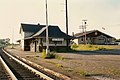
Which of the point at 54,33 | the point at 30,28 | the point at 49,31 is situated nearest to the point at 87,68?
the point at 54,33

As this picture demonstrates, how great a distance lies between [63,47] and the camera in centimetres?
5172

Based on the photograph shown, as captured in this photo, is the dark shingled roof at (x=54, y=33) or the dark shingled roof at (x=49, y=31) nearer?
the dark shingled roof at (x=54, y=33)

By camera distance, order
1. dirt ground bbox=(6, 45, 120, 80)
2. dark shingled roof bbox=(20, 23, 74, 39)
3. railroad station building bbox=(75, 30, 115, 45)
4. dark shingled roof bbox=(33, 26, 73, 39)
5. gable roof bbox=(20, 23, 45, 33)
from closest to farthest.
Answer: dirt ground bbox=(6, 45, 120, 80) → dark shingled roof bbox=(33, 26, 73, 39) → dark shingled roof bbox=(20, 23, 74, 39) → gable roof bbox=(20, 23, 45, 33) → railroad station building bbox=(75, 30, 115, 45)

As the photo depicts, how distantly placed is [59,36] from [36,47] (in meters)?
4.68

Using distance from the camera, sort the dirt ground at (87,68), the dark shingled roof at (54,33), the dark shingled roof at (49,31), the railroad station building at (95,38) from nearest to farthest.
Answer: the dirt ground at (87,68)
the dark shingled roof at (54,33)
the dark shingled roof at (49,31)
the railroad station building at (95,38)

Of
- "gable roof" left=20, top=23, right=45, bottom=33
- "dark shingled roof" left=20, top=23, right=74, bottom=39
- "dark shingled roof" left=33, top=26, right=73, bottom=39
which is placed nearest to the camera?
"dark shingled roof" left=33, top=26, right=73, bottom=39

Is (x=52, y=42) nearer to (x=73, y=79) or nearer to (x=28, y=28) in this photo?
(x=28, y=28)

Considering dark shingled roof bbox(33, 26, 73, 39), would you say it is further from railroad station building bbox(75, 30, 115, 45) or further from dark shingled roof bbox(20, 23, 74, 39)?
railroad station building bbox(75, 30, 115, 45)

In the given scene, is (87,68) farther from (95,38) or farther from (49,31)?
(95,38)

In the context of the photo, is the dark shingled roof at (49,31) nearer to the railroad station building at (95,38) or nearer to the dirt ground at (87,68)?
the dirt ground at (87,68)

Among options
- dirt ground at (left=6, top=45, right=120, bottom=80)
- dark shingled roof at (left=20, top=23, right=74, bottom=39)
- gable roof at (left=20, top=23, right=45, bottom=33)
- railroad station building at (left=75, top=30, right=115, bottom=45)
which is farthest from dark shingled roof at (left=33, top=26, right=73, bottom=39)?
railroad station building at (left=75, top=30, right=115, bottom=45)

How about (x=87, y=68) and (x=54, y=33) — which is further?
(x=54, y=33)

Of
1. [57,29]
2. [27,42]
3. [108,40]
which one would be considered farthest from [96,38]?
[57,29]

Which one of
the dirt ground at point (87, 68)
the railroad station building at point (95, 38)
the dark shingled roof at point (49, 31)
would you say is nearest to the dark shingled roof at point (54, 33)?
the dark shingled roof at point (49, 31)
